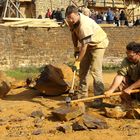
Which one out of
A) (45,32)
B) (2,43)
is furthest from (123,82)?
(45,32)

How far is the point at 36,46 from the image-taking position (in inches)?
885

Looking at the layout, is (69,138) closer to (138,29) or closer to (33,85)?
(33,85)

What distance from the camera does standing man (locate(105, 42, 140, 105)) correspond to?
23.2ft

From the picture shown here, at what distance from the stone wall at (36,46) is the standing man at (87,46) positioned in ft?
40.7

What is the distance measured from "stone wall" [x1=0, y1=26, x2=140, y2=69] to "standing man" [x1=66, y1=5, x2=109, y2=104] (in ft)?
40.7

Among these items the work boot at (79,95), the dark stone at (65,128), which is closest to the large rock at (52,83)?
the work boot at (79,95)

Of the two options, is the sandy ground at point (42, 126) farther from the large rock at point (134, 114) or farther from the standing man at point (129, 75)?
the standing man at point (129, 75)

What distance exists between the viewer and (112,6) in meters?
38.2

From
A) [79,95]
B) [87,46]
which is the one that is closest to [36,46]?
[79,95]

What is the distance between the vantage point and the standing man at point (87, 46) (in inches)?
303

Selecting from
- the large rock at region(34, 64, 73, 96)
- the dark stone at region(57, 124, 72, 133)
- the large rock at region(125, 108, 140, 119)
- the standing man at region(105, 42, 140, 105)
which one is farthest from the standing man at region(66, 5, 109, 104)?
the dark stone at region(57, 124, 72, 133)

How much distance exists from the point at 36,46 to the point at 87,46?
14.7m

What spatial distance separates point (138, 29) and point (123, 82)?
719 inches

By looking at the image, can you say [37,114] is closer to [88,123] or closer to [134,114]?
[88,123]
